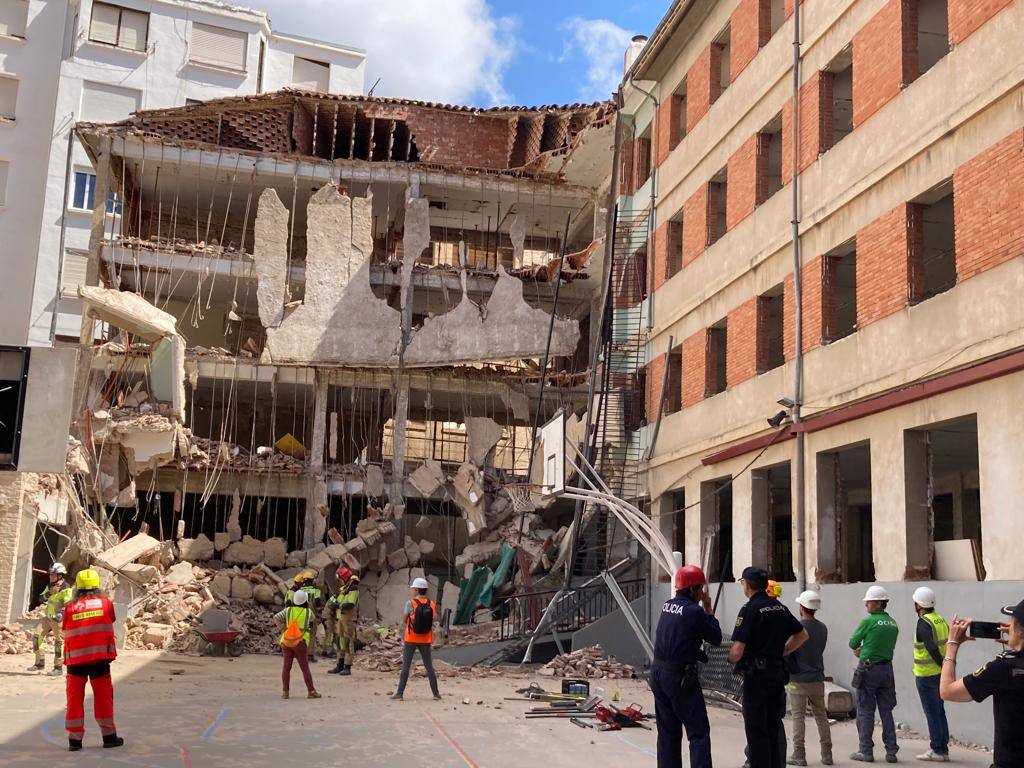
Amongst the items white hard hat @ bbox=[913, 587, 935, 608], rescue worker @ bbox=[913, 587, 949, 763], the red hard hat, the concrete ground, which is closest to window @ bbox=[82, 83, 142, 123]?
the concrete ground

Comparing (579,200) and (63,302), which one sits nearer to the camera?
(579,200)

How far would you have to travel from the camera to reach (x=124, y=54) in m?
45.6

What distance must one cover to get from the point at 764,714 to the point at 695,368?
45.5ft

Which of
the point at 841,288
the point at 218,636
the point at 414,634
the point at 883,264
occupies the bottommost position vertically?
the point at 218,636

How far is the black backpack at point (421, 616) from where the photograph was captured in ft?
46.9

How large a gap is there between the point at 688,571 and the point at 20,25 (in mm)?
45868

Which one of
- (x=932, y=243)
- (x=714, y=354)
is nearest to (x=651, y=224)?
(x=714, y=354)

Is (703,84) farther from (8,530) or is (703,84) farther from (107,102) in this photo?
(107,102)

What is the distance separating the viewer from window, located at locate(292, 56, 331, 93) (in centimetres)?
4838

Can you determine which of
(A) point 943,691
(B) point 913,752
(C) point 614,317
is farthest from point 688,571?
(C) point 614,317

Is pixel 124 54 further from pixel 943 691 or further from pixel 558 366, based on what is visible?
pixel 943 691

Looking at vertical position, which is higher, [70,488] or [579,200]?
[579,200]

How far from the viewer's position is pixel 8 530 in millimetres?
24250

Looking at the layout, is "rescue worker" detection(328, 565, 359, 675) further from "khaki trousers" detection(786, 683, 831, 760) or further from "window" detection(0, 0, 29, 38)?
"window" detection(0, 0, 29, 38)
